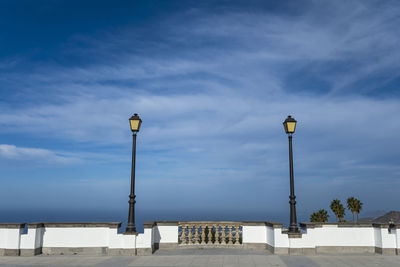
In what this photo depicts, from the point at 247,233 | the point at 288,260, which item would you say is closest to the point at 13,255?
the point at 247,233

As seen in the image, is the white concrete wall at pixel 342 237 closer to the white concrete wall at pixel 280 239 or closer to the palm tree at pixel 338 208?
the white concrete wall at pixel 280 239

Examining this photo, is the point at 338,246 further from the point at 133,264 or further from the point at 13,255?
the point at 13,255

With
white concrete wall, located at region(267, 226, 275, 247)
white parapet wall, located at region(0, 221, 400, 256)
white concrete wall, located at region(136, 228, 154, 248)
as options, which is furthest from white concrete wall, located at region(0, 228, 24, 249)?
white concrete wall, located at region(267, 226, 275, 247)

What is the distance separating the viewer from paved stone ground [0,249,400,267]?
36.0 feet

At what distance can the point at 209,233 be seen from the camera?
49.3 feet

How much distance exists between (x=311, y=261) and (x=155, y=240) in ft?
21.4

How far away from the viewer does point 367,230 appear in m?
13.9

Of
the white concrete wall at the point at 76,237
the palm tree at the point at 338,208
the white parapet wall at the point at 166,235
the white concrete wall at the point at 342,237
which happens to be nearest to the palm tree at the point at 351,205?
the palm tree at the point at 338,208

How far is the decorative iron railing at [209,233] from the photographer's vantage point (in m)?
14.9

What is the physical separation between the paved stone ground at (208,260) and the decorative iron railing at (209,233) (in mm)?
1658

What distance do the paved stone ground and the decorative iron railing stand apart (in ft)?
5.44

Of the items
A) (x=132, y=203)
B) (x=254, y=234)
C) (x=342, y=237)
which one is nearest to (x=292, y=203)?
(x=254, y=234)

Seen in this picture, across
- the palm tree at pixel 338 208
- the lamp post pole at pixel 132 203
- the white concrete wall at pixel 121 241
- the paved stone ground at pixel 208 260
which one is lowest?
the palm tree at pixel 338 208

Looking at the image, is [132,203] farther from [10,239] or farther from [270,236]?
[270,236]
